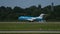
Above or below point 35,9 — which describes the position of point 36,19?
below

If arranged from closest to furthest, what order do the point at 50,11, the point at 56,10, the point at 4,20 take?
the point at 4,20 < the point at 56,10 < the point at 50,11

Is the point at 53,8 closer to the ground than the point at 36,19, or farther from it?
farther from it

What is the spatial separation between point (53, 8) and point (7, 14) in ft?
28.2

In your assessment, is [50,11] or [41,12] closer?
[50,11]

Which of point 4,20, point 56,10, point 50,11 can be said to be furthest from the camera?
point 50,11

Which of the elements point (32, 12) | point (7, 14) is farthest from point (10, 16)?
point (32, 12)

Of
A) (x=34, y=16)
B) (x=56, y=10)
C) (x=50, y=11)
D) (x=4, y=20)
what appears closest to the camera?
(x=4, y=20)

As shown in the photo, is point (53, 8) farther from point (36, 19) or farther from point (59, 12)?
point (36, 19)

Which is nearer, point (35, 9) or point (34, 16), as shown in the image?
point (35, 9)

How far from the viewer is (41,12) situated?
34.8 metres

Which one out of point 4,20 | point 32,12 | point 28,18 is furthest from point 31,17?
point 4,20

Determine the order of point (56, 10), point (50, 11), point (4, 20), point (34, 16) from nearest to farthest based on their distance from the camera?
point (4, 20), point (56, 10), point (50, 11), point (34, 16)

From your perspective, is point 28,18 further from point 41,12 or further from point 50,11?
point 50,11

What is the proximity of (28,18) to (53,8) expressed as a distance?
319 inches
